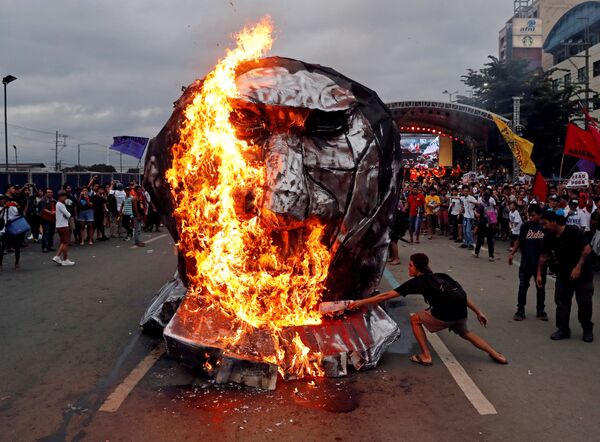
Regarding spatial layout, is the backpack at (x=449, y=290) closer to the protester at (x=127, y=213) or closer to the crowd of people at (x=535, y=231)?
the crowd of people at (x=535, y=231)

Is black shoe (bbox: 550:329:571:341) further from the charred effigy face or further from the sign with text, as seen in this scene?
the sign with text

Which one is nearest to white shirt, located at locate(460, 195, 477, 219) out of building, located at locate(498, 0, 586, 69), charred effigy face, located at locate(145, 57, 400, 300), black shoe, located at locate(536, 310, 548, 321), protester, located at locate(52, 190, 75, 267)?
black shoe, located at locate(536, 310, 548, 321)

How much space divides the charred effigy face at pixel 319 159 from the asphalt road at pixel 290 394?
47.1 inches

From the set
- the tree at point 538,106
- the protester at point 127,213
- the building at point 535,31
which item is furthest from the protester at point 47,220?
the building at point 535,31

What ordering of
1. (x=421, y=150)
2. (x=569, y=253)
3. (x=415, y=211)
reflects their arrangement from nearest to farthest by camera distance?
(x=569, y=253) < (x=415, y=211) < (x=421, y=150)

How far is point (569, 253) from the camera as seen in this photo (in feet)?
19.9

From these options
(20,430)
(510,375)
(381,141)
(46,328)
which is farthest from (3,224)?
(510,375)

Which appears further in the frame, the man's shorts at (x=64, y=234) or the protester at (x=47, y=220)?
the protester at (x=47, y=220)

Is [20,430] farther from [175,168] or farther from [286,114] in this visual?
[286,114]

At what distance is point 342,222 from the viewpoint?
5008 millimetres

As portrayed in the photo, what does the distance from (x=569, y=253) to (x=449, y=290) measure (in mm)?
1901

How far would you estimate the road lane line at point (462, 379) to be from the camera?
422cm

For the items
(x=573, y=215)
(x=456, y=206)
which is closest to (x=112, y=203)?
(x=456, y=206)

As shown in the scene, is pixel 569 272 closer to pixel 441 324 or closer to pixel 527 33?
pixel 441 324
